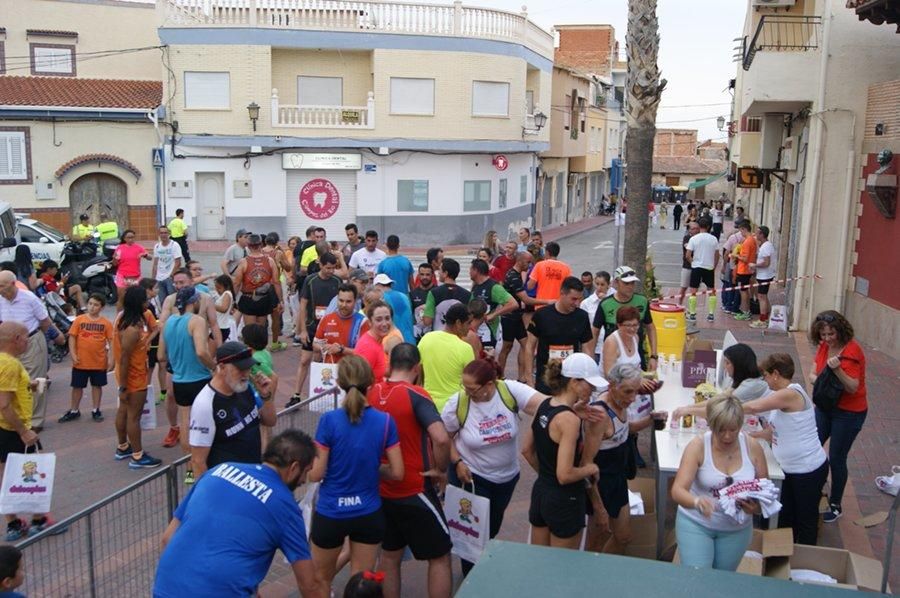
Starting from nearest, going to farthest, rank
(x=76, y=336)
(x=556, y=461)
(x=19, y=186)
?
(x=556, y=461)
(x=76, y=336)
(x=19, y=186)

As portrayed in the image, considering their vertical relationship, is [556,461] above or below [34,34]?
below

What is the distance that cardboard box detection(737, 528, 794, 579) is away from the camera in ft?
17.6

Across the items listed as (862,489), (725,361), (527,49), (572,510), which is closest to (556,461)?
(572,510)

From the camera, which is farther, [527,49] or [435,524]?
[527,49]

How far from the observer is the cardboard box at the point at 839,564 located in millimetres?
5422

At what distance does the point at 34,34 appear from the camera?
3294 centimetres

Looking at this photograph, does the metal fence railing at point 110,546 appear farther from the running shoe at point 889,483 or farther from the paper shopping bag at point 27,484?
the running shoe at point 889,483

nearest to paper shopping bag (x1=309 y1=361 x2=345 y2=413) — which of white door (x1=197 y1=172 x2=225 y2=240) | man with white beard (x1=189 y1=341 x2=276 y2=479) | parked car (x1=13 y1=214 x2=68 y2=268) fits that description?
man with white beard (x1=189 y1=341 x2=276 y2=479)

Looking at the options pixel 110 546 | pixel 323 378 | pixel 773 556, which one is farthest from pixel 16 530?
pixel 773 556

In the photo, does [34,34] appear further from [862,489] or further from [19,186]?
[862,489]

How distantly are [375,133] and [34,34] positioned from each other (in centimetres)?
1371

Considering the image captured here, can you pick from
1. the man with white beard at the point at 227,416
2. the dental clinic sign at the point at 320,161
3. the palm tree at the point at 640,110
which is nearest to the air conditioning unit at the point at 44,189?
the dental clinic sign at the point at 320,161

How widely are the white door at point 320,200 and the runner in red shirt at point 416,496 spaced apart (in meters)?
25.9

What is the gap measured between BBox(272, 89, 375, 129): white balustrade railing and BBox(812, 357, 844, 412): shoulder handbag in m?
24.9
